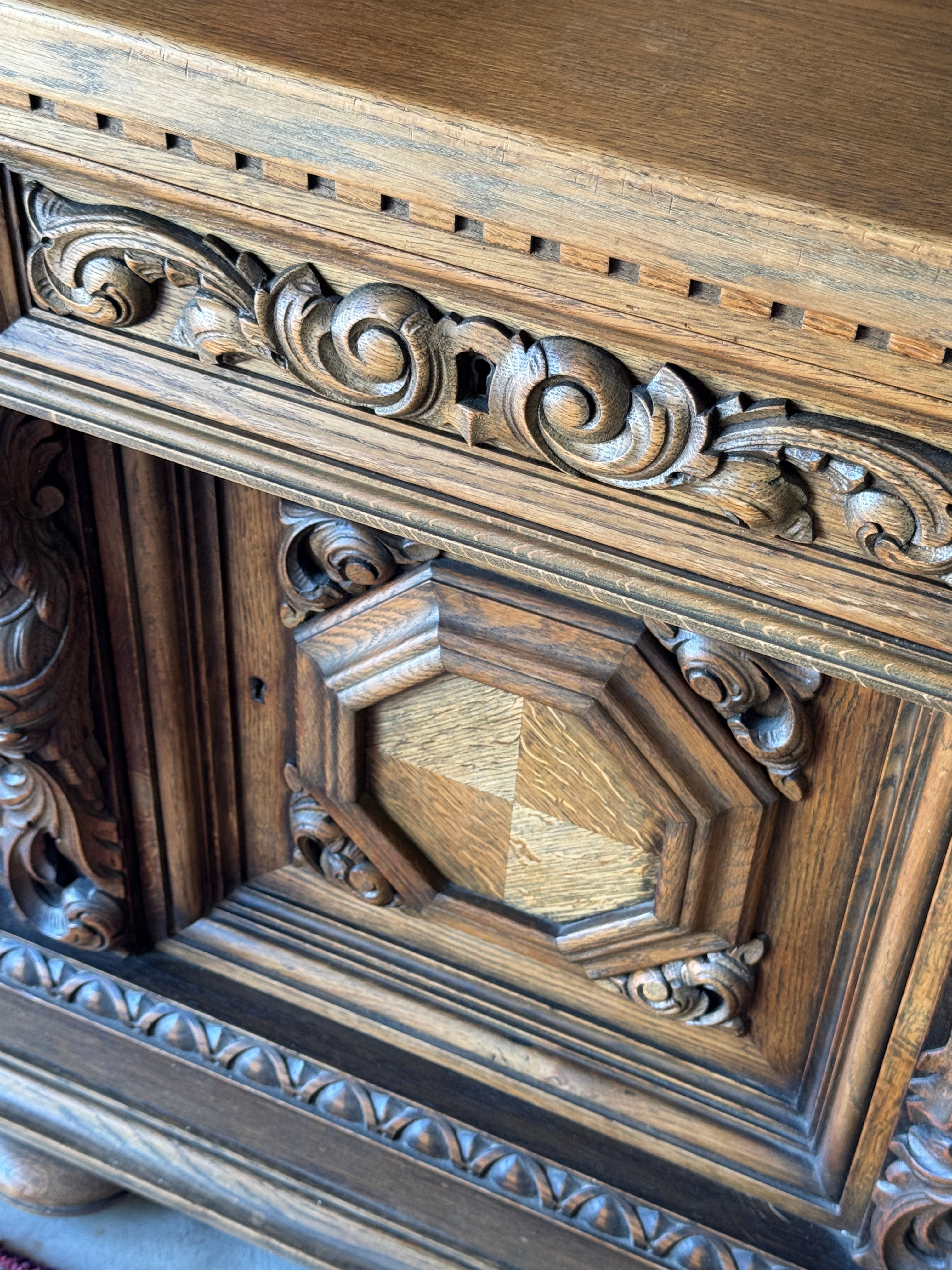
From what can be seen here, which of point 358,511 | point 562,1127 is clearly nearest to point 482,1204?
point 562,1127

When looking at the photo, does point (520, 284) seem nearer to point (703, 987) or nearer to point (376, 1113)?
point (703, 987)

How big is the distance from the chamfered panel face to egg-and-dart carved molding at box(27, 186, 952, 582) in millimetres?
216

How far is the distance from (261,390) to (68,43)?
16 cm

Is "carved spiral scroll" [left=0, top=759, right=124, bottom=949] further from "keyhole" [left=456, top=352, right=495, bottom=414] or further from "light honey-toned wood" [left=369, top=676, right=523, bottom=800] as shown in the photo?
"keyhole" [left=456, top=352, right=495, bottom=414]

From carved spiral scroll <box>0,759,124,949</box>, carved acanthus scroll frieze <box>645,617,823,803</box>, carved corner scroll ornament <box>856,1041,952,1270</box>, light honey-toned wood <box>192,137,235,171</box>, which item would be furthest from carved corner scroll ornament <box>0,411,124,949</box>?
carved corner scroll ornament <box>856,1041,952,1270</box>

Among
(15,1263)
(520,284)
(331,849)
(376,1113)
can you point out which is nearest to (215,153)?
(520,284)

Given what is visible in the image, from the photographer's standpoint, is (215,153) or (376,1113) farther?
(376,1113)

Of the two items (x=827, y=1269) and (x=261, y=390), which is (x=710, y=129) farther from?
(x=827, y=1269)

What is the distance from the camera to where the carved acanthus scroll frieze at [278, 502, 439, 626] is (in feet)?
2.26

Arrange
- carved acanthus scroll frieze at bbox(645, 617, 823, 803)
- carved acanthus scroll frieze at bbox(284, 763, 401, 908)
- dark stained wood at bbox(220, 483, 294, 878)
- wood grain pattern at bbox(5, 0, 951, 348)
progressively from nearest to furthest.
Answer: wood grain pattern at bbox(5, 0, 951, 348) < carved acanthus scroll frieze at bbox(645, 617, 823, 803) < dark stained wood at bbox(220, 483, 294, 878) < carved acanthus scroll frieze at bbox(284, 763, 401, 908)

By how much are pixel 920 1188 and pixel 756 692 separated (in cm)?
31

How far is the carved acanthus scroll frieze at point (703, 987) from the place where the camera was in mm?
771

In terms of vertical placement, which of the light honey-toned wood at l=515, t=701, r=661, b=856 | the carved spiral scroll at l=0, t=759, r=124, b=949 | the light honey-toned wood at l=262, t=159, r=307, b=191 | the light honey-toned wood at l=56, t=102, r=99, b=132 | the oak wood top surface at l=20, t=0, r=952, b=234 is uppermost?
the oak wood top surface at l=20, t=0, r=952, b=234

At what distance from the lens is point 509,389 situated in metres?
0.52
